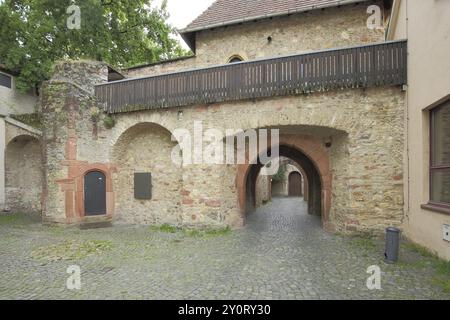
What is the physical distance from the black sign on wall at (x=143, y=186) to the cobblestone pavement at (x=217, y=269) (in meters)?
2.04

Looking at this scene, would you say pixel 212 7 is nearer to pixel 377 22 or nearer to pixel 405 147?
pixel 377 22

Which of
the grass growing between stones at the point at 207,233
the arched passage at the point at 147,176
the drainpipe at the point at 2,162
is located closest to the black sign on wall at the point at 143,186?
A: the arched passage at the point at 147,176

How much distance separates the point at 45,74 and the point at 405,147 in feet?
52.2

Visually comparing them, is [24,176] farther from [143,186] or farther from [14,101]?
[143,186]

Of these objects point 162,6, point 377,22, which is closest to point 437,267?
point 377,22

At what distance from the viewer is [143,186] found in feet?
31.7

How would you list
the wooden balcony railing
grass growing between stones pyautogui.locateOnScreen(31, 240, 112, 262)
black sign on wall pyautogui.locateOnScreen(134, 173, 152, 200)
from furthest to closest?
black sign on wall pyautogui.locateOnScreen(134, 173, 152, 200), the wooden balcony railing, grass growing between stones pyautogui.locateOnScreen(31, 240, 112, 262)

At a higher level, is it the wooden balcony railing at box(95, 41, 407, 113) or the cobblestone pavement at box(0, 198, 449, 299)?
the wooden balcony railing at box(95, 41, 407, 113)

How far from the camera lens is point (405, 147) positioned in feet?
21.7

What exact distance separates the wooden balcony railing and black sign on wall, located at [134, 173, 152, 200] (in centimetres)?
240

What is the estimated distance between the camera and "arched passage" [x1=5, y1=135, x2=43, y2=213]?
12961mm

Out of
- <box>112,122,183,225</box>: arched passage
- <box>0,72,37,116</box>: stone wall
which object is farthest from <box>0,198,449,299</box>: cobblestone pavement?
<box>0,72,37,116</box>: stone wall

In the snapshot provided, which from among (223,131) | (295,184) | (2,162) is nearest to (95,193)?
(223,131)

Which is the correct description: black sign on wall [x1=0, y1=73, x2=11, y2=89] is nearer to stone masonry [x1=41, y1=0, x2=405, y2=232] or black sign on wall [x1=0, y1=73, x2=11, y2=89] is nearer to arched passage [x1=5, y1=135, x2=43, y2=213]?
arched passage [x1=5, y1=135, x2=43, y2=213]
